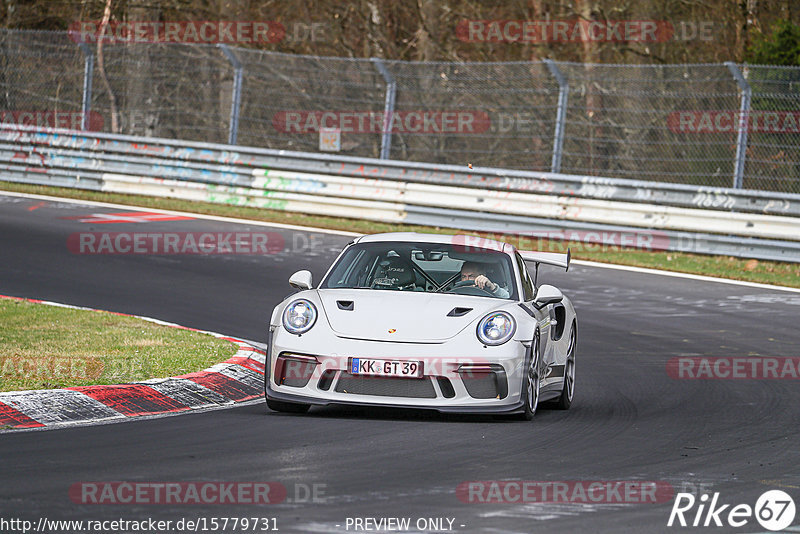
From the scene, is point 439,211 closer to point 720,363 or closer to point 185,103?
point 185,103

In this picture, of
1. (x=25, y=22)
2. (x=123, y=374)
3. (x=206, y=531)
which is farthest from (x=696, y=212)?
(x=25, y=22)

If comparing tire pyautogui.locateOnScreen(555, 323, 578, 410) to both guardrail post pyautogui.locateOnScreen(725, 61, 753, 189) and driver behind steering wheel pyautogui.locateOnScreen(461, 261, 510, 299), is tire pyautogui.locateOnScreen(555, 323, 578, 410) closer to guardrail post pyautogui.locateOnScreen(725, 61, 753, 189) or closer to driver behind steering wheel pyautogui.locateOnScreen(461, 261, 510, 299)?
driver behind steering wheel pyautogui.locateOnScreen(461, 261, 510, 299)

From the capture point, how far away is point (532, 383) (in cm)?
866

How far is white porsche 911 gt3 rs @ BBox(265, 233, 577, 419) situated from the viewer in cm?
821

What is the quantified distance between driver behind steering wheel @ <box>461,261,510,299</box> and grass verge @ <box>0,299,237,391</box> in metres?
1.91

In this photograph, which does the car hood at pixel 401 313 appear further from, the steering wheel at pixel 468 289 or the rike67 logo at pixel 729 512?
the rike67 logo at pixel 729 512

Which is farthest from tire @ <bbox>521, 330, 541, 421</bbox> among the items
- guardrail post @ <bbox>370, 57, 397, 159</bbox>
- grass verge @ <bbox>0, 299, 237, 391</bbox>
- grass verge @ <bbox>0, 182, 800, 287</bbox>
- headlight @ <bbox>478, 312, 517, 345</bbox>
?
guardrail post @ <bbox>370, 57, 397, 159</bbox>

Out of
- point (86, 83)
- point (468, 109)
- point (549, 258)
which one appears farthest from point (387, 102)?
point (549, 258)

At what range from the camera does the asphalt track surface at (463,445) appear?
5.83 m

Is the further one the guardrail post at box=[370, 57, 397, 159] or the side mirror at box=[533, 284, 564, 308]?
the guardrail post at box=[370, 57, 397, 159]

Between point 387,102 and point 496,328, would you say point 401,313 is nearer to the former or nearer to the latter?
point 496,328

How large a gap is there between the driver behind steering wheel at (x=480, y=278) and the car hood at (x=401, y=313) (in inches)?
11.1

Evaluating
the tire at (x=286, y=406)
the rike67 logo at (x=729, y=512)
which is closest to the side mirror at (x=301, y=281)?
the tire at (x=286, y=406)

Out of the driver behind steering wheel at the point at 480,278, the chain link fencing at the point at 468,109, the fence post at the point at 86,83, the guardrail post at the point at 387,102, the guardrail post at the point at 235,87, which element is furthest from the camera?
the fence post at the point at 86,83
